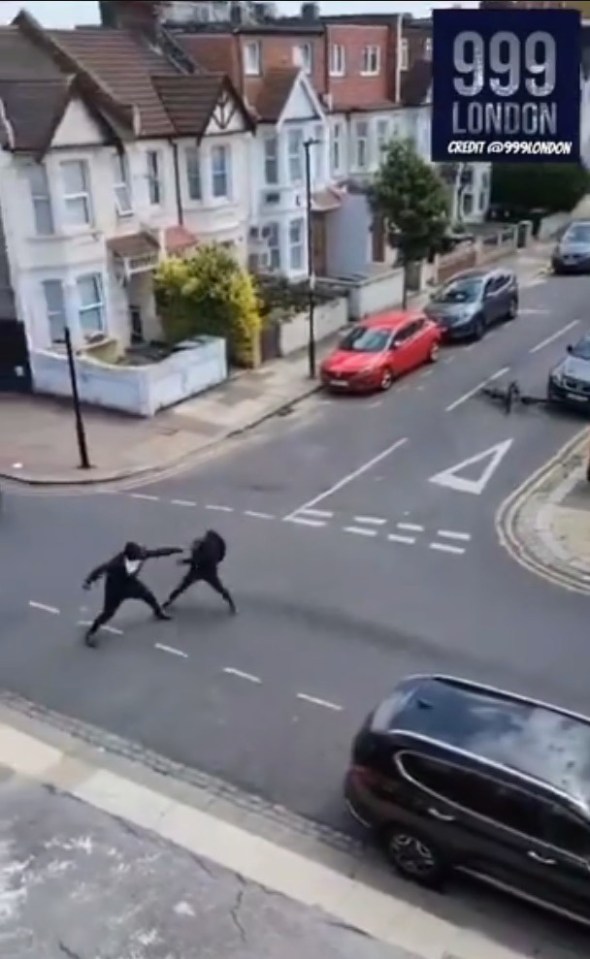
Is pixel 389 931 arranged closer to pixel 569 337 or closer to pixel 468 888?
pixel 468 888

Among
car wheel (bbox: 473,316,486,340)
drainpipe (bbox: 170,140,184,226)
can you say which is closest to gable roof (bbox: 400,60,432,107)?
car wheel (bbox: 473,316,486,340)

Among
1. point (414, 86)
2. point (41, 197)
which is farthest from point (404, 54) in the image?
point (41, 197)

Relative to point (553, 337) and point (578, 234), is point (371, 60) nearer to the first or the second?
point (578, 234)

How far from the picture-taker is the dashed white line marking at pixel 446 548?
57.9ft

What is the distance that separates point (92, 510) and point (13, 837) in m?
9.44

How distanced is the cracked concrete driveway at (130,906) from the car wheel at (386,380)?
17.3 m

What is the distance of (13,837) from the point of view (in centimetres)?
1098

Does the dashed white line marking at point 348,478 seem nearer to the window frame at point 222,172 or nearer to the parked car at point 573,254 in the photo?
the window frame at point 222,172

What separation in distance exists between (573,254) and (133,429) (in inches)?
847

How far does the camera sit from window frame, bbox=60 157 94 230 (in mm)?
26453

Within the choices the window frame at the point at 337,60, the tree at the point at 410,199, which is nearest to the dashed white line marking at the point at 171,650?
the tree at the point at 410,199

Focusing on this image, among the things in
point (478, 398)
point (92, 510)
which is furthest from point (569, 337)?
point (92, 510)

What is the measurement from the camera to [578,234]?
40.0 meters

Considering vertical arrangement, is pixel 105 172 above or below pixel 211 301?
above
